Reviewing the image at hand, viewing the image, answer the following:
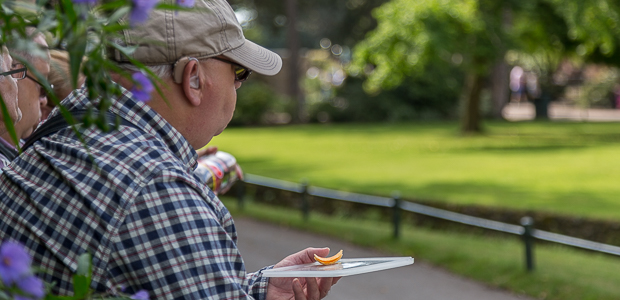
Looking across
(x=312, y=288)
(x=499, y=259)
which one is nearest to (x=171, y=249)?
(x=312, y=288)

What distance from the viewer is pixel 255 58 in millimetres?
1709

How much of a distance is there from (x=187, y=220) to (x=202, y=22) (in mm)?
447

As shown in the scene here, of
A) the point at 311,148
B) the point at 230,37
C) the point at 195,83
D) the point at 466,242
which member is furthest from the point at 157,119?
the point at 311,148

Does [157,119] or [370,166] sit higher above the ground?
[157,119]

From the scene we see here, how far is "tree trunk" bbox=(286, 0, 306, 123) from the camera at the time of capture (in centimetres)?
3484

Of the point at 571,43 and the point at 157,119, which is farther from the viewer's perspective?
the point at 571,43

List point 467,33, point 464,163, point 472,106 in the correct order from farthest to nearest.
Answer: point 472,106
point 467,33
point 464,163

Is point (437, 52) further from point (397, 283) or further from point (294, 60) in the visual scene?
point (294, 60)

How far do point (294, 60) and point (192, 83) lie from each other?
35816 millimetres

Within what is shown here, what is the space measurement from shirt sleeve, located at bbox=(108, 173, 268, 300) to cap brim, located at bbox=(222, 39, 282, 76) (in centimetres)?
40

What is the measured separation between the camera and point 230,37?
5.20 feet

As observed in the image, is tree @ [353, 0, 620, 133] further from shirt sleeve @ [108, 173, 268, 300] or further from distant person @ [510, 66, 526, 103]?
distant person @ [510, 66, 526, 103]

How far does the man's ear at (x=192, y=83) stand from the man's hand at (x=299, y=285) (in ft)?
1.56

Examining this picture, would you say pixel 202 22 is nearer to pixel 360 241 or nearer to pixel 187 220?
pixel 187 220
